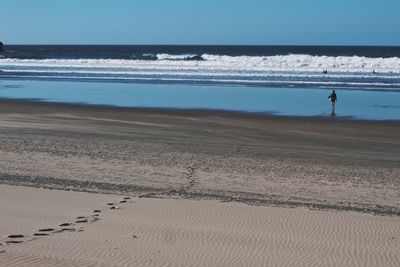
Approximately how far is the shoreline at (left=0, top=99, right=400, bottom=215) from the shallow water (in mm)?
2793

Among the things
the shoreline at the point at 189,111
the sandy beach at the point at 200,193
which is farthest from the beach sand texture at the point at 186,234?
the shoreline at the point at 189,111

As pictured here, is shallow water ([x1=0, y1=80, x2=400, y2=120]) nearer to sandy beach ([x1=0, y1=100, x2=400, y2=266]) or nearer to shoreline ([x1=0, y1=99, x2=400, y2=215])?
shoreline ([x1=0, y1=99, x2=400, y2=215])

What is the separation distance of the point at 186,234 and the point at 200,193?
3.15 meters

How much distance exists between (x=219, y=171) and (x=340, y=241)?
5.67m

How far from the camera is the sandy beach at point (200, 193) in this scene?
6.77 metres

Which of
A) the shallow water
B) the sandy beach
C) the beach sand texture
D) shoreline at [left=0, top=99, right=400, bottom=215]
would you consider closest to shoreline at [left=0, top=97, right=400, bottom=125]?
shoreline at [left=0, top=99, right=400, bottom=215]

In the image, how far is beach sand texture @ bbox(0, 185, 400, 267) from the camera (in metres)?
6.46

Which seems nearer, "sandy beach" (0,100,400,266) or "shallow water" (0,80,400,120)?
"sandy beach" (0,100,400,266)

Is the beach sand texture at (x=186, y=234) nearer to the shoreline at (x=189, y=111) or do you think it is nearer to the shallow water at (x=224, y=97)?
the shoreline at (x=189, y=111)

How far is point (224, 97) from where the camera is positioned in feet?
103

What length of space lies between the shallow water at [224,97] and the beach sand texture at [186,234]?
1505 cm

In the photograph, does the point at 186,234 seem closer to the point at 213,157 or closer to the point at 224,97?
the point at 213,157

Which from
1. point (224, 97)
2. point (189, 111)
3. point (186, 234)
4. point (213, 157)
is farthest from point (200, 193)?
point (224, 97)

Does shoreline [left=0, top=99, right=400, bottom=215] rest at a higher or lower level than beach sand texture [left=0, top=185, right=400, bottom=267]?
lower
